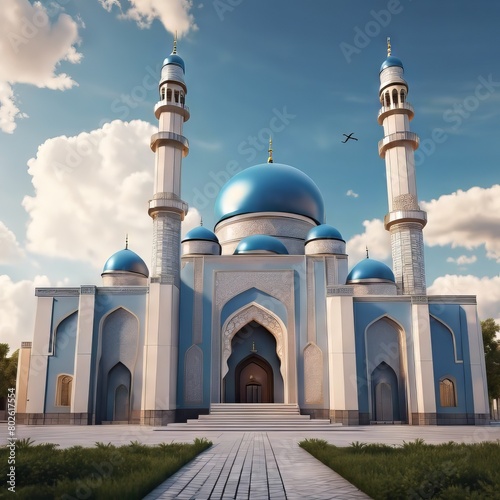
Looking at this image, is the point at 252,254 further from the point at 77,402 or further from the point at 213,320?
the point at 77,402

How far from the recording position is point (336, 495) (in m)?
3.76

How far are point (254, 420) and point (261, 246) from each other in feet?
19.9

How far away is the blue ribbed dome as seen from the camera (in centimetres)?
2031

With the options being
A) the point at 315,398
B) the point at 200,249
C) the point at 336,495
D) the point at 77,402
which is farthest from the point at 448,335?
the point at 336,495

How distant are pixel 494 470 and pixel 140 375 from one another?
12525 mm

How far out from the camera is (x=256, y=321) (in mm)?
16547

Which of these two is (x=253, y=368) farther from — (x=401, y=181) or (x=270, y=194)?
(x=401, y=181)

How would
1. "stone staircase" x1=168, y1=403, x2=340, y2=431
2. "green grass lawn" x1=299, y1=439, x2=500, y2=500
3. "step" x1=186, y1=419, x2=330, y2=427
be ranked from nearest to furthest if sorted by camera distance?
"green grass lawn" x1=299, y1=439, x2=500, y2=500 < "stone staircase" x1=168, y1=403, x2=340, y2=431 < "step" x1=186, y1=419, x2=330, y2=427

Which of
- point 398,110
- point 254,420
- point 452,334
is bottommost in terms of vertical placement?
point 254,420

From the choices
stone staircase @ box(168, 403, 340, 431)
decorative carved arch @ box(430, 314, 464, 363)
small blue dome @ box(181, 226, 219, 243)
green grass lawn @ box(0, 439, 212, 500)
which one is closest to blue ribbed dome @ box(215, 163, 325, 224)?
small blue dome @ box(181, 226, 219, 243)

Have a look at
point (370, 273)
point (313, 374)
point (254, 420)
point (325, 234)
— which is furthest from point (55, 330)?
point (370, 273)

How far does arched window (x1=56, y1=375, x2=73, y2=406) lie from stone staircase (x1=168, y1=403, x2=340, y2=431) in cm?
391

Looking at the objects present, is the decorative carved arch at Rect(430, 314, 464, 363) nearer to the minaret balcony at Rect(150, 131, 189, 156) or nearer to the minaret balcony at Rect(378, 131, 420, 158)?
the minaret balcony at Rect(378, 131, 420, 158)

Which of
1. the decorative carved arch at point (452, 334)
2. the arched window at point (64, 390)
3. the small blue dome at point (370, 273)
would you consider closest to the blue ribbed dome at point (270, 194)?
the small blue dome at point (370, 273)
